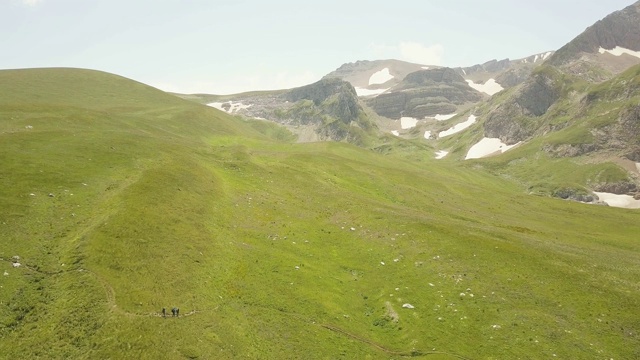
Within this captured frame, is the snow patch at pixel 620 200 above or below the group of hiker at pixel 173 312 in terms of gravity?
below

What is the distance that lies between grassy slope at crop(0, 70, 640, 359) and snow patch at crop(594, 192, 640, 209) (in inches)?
5761

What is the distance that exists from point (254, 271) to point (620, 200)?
21310cm

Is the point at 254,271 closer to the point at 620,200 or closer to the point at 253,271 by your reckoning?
the point at 253,271

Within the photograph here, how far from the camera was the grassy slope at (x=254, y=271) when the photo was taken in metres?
24.9

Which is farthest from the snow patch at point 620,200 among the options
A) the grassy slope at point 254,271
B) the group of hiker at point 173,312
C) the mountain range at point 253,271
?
the group of hiker at point 173,312

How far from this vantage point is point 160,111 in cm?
12669

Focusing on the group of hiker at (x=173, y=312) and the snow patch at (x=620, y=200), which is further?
the snow patch at (x=620, y=200)

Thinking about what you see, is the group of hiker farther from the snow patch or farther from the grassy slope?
the snow patch

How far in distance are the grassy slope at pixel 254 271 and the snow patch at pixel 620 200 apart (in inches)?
5761

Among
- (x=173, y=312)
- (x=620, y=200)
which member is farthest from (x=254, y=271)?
(x=620, y=200)

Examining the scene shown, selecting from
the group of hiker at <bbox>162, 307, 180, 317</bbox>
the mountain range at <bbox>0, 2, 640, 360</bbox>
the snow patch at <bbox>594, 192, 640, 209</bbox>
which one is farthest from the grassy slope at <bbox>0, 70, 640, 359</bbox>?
the snow patch at <bbox>594, 192, 640, 209</bbox>

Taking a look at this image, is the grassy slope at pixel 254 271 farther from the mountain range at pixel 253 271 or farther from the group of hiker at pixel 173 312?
the group of hiker at pixel 173 312

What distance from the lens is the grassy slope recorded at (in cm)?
2492

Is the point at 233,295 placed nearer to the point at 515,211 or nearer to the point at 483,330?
the point at 483,330
